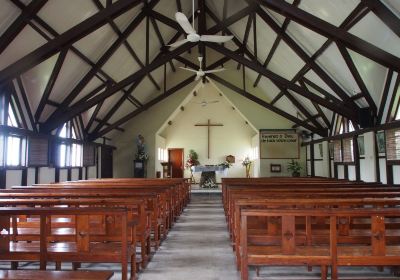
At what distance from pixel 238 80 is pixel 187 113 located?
3.97m

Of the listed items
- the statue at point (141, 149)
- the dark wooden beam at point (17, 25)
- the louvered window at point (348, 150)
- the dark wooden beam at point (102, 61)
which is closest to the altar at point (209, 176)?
the statue at point (141, 149)

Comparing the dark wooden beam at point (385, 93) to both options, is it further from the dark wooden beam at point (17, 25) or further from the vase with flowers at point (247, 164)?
the vase with flowers at point (247, 164)

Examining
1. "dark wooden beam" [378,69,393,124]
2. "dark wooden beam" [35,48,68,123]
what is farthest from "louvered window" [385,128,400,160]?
"dark wooden beam" [35,48,68,123]

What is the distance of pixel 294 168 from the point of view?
14656 mm

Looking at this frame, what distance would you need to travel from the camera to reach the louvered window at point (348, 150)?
1015cm

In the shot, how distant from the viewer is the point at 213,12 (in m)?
11.7

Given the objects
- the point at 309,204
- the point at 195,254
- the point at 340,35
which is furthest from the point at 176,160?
the point at 309,204

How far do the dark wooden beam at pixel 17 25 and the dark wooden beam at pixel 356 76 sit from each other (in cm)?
599

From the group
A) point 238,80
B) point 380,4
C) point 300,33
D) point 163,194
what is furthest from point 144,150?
point 380,4

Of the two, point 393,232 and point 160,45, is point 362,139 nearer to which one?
point 393,232

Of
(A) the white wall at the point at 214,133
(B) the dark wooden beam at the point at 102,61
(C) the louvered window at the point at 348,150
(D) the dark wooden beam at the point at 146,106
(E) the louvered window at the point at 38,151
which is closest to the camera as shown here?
(E) the louvered window at the point at 38,151

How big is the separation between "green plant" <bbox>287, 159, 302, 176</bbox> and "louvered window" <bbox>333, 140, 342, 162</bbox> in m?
3.03

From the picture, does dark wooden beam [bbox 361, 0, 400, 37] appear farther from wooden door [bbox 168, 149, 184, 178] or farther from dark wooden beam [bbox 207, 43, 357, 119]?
wooden door [bbox 168, 149, 184, 178]

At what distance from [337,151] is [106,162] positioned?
31.0 feet
